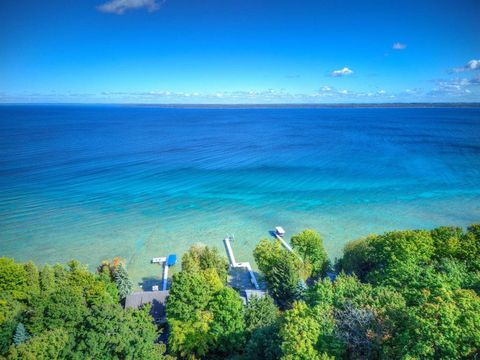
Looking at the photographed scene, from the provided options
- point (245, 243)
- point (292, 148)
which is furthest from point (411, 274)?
point (292, 148)

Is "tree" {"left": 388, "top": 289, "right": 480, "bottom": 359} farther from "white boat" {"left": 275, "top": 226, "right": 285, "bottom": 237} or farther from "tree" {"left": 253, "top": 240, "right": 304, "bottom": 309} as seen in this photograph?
"white boat" {"left": 275, "top": 226, "right": 285, "bottom": 237}

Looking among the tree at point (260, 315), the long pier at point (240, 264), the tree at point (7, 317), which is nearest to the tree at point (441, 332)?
the tree at point (260, 315)

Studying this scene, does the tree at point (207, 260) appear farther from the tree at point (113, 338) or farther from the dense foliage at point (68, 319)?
the tree at point (113, 338)

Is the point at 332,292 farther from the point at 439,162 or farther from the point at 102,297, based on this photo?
the point at 439,162

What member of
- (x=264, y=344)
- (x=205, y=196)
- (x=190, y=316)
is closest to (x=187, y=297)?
(x=190, y=316)

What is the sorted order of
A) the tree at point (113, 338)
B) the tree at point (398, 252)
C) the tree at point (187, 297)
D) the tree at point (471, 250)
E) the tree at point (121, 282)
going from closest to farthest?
the tree at point (113, 338)
the tree at point (187, 297)
the tree at point (471, 250)
the tree at point (398, 252)
the tree at point (121, 282)
